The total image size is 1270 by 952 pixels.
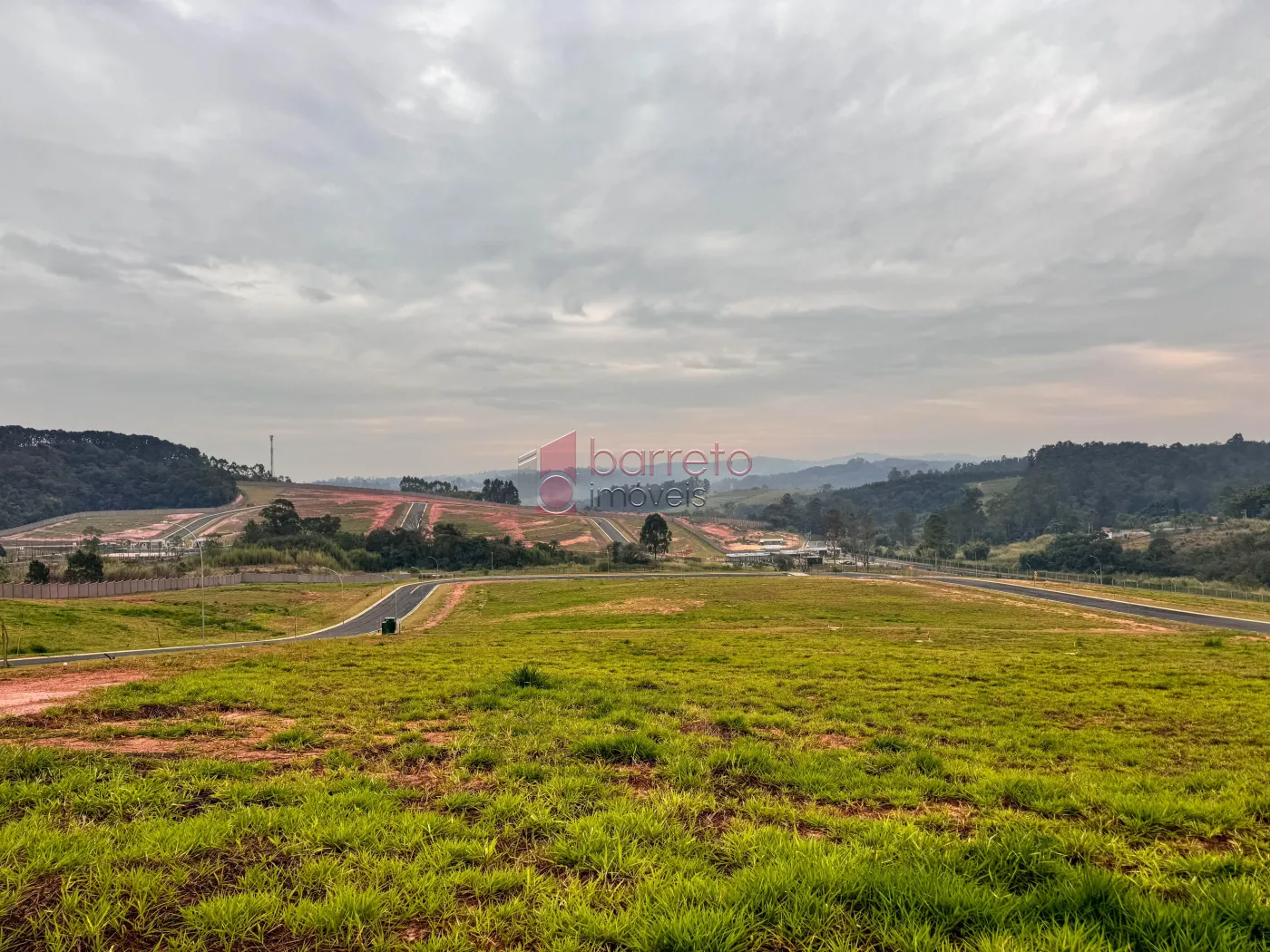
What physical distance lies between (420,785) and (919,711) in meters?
8.87

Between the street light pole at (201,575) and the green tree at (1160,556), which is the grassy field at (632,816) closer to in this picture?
the street light pole at (201,575)

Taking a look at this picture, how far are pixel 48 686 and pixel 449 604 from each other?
4439 centimetres

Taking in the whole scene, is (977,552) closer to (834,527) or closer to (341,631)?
(834,527)

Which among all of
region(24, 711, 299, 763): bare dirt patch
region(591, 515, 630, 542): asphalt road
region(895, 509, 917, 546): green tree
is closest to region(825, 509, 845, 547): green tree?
region(591, 515, 630, 542): asphalt road

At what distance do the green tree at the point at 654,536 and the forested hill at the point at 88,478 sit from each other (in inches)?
4686

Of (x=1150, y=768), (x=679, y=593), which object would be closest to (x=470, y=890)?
(x=1150, y=768)

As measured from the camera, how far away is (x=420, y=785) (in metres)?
6.57

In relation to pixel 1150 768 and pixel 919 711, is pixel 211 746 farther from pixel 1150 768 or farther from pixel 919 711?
pixel 1150 768

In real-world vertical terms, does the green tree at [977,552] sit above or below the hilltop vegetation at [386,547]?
below

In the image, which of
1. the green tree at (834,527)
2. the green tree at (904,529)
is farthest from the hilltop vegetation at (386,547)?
the green tree at (904,529)

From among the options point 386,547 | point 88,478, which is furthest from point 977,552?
point 88,478

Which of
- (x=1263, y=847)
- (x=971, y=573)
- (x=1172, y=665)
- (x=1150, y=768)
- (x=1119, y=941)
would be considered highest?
(x=1119, y=941)

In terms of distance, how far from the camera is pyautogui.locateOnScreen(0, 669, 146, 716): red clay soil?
10.6m

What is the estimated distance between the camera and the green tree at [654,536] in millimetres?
107500
